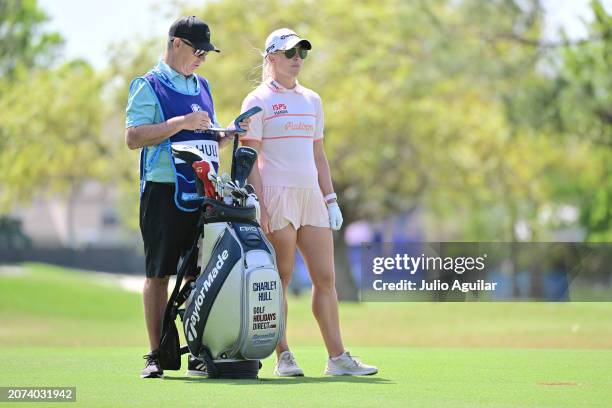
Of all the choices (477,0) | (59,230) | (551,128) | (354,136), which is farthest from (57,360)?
(59,230)

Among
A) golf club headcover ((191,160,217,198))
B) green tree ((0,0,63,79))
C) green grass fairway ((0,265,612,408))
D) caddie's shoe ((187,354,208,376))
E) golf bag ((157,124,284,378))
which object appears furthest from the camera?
green tree ((0,0,63,79))

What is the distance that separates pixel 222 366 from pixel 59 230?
79.1 meters

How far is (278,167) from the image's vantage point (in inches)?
312

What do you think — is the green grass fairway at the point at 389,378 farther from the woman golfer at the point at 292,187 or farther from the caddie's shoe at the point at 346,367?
A: the woman golfer at the point at 292,187

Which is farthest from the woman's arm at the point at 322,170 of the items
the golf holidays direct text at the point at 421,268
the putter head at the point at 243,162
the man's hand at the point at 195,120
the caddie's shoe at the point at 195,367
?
the golf holidays direct text at the point at 421,268

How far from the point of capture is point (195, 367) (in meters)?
7.74

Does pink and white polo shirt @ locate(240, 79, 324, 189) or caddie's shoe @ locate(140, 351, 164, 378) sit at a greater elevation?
pink and white polo shirt @ locate(240, 79, 324, 189)

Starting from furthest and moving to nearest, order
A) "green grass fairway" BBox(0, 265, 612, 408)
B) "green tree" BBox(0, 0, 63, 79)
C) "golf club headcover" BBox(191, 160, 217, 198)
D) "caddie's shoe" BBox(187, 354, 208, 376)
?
"green tree" BBox(0, 0, 63, 79) → "caddie's shoe" BBox(187, 354, 208, 376) → "golf club headcover" BBox(191, 160, 217, 198) → "green grass fairway" BBox(0, 265, 612, 408)

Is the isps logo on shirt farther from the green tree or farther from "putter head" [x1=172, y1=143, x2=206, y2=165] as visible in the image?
the green tree

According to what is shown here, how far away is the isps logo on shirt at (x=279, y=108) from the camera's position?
7.92m

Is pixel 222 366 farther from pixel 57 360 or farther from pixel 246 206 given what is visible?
pixel 57 360

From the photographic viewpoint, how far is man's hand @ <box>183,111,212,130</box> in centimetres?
751

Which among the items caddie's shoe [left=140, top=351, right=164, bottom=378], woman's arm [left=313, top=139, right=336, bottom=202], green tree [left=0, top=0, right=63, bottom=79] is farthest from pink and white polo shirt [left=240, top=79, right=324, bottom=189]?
green tree [left=0, top=0, right=63, bottom=79]

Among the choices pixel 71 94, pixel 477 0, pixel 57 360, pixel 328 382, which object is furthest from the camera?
pixel 71 94
